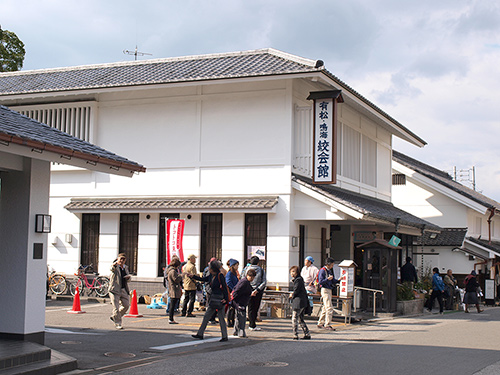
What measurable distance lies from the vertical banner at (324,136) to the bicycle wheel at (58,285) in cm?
958

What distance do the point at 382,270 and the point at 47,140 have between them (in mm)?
13016

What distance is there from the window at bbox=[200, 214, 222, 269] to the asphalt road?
3.52m

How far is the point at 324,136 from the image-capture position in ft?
65.2

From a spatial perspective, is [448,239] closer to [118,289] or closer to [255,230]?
[255,230]

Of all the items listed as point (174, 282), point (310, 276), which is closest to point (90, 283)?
point (174, 282)

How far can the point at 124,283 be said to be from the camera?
597 inches

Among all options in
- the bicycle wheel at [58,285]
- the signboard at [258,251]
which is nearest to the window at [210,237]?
the signboard at [258,251]

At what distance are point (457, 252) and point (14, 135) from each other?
29.5m

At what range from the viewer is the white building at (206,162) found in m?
19.9

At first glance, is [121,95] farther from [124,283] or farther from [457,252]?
[457,252]

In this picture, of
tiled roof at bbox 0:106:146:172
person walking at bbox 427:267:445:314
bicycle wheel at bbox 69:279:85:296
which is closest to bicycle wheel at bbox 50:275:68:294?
bicycle wheel at bbox 69:279:85:296

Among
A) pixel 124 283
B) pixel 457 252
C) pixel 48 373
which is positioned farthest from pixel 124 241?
pixel 457 252

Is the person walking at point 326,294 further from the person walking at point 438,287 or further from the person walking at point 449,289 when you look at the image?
the person walking at point 449,289

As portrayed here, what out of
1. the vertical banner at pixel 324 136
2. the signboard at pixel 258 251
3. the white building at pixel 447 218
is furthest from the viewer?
the white building at pixel 447 218
